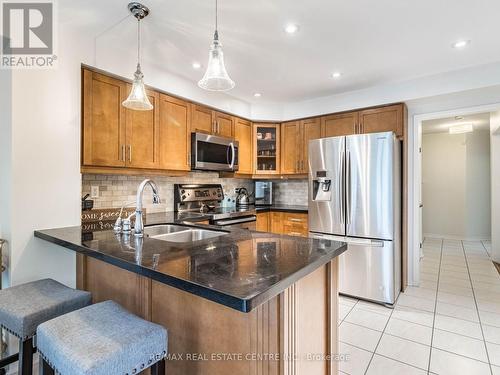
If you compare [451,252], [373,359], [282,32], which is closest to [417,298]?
[373,359]

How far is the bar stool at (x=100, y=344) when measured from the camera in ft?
2.98

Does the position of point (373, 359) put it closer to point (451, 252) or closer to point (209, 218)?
point (209, 218)

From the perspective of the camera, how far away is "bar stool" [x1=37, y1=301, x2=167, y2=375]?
908 mm

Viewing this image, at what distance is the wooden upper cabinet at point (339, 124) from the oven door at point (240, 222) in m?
1.52

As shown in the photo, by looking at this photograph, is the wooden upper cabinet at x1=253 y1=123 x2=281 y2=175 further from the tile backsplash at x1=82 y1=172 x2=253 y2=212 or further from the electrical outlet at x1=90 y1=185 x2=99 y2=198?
the electrical outlet at x1=90 y1=185 x2=99 y2=198

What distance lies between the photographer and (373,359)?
1.95 m

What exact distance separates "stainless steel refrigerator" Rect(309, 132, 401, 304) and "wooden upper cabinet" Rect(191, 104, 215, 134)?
136 centimetres

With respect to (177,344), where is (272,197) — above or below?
above

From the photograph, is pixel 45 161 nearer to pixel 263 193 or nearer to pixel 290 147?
pixel 290 147

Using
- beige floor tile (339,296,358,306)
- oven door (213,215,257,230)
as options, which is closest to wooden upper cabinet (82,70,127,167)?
oven door (213,215,257,230)

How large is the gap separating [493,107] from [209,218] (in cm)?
338

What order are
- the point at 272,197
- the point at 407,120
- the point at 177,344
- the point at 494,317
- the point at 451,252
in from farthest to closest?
→ the point at 451,252 → the point at 272,197 → the point at 407,120 → the point at 494,317 → the point at 177,344

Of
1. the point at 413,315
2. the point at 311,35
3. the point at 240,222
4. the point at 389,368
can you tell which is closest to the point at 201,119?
the point at 240,222

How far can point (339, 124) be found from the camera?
3555 mm
